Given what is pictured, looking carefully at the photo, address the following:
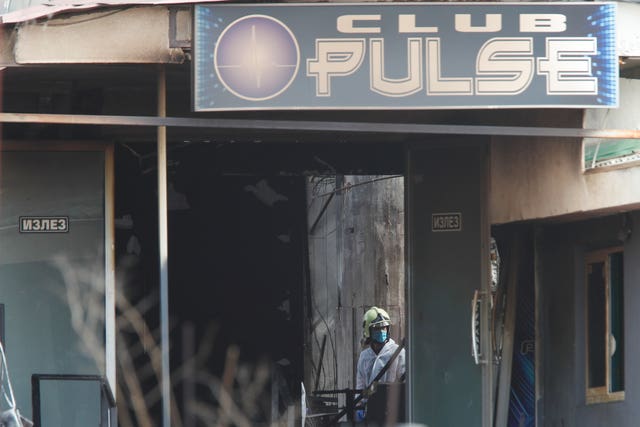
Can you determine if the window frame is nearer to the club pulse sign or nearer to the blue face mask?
the club pulse sign

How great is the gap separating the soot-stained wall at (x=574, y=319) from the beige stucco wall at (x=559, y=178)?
40 centimetres

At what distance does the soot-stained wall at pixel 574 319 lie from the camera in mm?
9242

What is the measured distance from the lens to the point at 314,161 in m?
11.9

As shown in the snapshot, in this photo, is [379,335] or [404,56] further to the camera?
[379,335]

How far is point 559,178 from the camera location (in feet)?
31.6

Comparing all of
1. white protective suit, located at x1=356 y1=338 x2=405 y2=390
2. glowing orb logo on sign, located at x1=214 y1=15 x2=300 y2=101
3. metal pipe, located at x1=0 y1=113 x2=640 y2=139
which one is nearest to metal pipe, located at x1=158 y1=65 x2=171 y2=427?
metal pipe, located at x1=0 y1=113 x2=640 y2=139

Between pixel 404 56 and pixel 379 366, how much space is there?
480cm

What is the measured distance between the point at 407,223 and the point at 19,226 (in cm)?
322

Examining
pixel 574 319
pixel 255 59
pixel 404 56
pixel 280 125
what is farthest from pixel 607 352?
pixel 255 59

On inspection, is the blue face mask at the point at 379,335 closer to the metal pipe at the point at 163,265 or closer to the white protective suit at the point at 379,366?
the white protective suit at the point at 379,366

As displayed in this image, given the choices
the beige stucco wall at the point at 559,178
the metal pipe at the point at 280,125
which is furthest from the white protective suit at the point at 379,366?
the metal pipe at the point at 280,125

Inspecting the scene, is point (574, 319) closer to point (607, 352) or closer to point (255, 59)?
point (607, 352)

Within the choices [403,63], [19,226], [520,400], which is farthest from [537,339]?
[19,226]

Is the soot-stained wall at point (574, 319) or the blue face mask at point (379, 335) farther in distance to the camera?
the blue face mask at point (379, 335)
